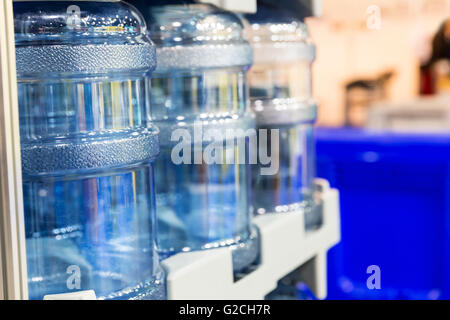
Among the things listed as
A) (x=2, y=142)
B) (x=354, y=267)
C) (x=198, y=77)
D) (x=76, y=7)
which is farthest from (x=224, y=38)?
(x=354, y=267)

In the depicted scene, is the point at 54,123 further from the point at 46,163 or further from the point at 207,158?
the point at 207,158

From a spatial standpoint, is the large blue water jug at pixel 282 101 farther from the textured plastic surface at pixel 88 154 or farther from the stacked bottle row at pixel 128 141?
the textured plastic surface at pixel 88 154

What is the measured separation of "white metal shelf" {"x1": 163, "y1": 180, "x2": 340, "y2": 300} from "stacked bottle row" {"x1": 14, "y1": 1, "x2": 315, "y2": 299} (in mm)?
24

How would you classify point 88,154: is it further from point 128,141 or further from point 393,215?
point 393,215

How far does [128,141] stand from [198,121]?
7.8 inches

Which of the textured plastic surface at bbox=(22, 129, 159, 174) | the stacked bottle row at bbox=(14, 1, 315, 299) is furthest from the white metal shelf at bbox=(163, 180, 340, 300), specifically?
the textured plastic surface at bbox=(22, 129, 159, 174)

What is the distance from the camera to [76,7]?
2.24 ft

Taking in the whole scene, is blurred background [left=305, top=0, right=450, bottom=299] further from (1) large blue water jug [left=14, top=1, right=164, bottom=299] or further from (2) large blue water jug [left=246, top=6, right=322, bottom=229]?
(1) large blue water jug [left=14, top=1, right=164, bottom=299]

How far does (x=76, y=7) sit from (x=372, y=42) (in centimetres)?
850

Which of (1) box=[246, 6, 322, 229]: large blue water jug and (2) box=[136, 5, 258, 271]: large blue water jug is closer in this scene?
(2) box=[136, 5, 258, 271]: large blue water jug

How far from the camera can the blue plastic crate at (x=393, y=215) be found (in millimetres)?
1961

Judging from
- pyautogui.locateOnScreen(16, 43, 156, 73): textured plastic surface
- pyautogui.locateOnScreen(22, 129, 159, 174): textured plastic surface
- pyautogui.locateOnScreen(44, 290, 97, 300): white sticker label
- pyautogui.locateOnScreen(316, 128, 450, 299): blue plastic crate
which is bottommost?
pyautogui.locateOnScreen(316, 128, 450, 299): blue plastic crate

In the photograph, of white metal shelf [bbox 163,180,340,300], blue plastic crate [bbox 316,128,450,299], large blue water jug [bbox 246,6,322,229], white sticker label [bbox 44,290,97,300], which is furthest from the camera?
blue plastic crate [bbox 316,128,450,299]

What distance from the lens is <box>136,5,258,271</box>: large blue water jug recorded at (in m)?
0.87
